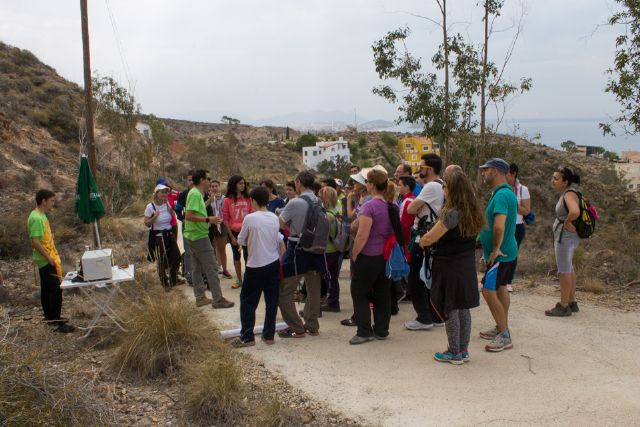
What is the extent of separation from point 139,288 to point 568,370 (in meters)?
5.76

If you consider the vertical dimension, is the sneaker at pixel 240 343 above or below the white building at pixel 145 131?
below

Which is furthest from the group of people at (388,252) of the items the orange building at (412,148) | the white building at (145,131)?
the orange building at (412,148)

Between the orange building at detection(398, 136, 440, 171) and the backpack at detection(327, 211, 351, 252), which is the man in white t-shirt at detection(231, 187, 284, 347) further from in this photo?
the orange building at detection(398, 136, 440, 171)

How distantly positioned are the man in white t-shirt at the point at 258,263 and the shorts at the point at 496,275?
219 cm

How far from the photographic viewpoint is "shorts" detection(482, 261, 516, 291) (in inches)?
201

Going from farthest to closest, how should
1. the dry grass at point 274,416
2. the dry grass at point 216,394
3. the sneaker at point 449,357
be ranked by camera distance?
1. the sneaker at point 449,357
2. the dry grass at point 216,394
3. the dry grass at point 274,416

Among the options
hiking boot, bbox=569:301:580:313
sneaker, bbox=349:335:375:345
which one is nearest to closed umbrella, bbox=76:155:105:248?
sneaker, bbox=349:335:375:345

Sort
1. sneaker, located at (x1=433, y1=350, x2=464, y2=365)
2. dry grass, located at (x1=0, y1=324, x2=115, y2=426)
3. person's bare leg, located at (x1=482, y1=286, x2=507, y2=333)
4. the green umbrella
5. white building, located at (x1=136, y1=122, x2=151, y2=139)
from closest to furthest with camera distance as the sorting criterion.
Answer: dry grass, located at (x1=0, y1=324, x2=115, y2=426) → sneaker, located at (x1=433, y1=350, x2=464, y2=365) → person's bare leg, located at (x1=482, y1=286, x2=507, y2=333) → the green umbrella → white building, located at (x1=136, y1=122, x2=151, y2=139)

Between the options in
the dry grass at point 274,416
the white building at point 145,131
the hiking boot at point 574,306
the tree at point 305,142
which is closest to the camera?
the dry grass at point 274,416

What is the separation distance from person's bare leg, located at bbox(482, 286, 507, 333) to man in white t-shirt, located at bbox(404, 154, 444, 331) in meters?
0.65

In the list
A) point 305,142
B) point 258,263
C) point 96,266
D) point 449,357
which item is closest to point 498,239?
point 449,357

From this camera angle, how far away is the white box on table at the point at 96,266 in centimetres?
570

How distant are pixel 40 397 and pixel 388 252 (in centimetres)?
332

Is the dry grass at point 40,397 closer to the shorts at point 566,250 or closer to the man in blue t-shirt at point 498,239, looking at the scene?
the man in blue t-shirt at point 498,239
